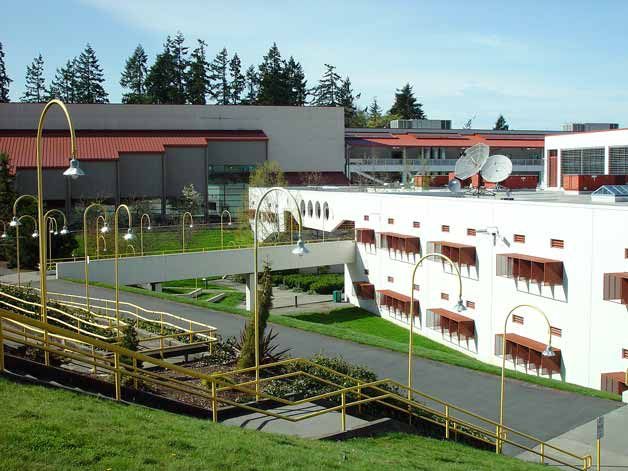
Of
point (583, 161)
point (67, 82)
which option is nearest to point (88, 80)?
point (67, 82)

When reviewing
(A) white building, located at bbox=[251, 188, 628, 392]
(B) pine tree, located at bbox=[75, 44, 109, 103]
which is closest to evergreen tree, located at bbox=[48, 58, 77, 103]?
(B) pine tree, located at bbox=[75, 44, 109, 103]

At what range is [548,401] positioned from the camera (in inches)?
867

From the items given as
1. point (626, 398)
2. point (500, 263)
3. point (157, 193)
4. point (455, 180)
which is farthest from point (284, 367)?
point (157, 193)

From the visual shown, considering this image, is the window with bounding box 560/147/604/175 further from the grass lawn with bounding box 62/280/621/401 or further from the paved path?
the paved path

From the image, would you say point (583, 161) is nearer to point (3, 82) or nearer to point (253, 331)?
point (253, 331)

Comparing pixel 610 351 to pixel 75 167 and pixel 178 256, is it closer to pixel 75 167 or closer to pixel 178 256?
pixel 75 167

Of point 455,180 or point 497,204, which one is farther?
point 455,180

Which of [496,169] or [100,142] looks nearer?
[496,169]

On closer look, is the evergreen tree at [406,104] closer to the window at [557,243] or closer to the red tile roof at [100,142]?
the red tile roof at [100,142]

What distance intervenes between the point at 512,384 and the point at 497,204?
9.76m

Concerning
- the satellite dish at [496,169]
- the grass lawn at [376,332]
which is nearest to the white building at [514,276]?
the grass lawn at [376,332]

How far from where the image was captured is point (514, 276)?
30031 millimetres

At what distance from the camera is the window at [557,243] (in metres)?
27.5

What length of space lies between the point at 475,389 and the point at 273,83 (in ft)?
299
